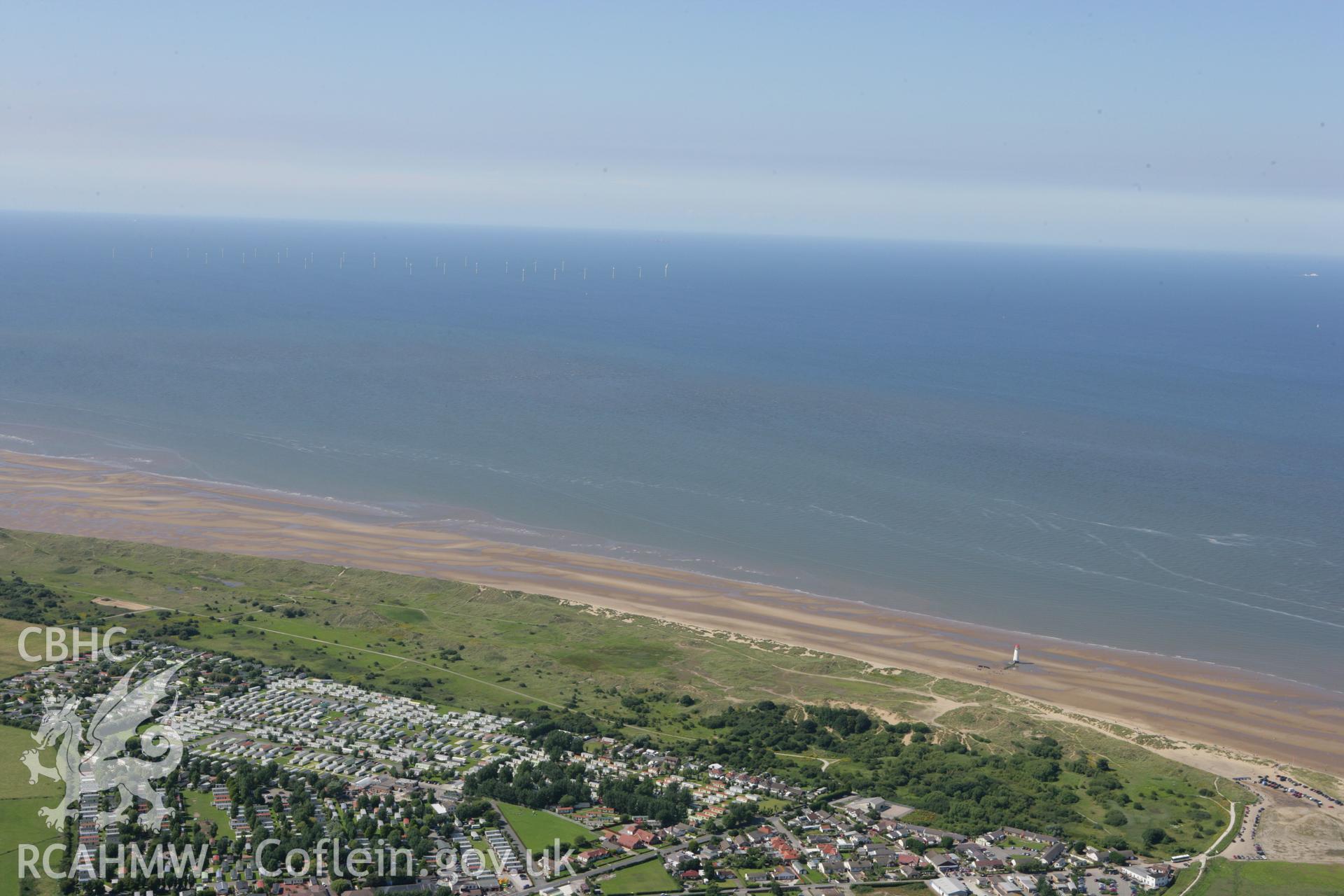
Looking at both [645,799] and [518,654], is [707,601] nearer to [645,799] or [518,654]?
[518,654]

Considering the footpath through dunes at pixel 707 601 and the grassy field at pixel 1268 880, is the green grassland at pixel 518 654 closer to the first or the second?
the grassy field at pixel 1268 880

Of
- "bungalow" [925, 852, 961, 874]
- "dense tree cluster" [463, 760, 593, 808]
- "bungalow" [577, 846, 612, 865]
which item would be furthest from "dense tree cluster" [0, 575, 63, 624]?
"bungalow" [925, 852, 961, 874]

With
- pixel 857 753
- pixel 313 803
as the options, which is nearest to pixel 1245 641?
pixel 857 753

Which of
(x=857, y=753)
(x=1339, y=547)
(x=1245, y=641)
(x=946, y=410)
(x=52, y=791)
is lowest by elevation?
(x=52, y=791)

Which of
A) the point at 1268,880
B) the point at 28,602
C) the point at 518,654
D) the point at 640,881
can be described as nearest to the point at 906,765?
the point at 1268,880

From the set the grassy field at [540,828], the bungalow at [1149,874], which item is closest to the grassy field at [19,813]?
the grassy field at [540,828]

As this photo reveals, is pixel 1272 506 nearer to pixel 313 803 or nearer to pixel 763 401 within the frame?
pixel 763 401
